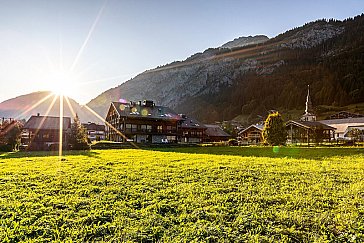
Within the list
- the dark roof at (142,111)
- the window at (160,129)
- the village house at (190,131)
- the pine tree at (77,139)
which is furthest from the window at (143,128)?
the pine tree at (77,139)

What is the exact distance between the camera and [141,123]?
182 feet

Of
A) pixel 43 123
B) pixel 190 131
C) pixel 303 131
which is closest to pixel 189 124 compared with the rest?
pixel 190 131

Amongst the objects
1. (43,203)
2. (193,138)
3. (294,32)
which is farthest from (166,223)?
(294,32)

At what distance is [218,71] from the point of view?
185750 mm

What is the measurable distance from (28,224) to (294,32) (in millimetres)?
215541

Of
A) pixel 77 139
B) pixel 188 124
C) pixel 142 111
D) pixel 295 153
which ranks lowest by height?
pixel 295 153

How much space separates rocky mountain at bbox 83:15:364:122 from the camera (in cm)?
13100

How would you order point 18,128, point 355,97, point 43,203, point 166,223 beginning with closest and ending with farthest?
1. point 166,223
2. point 43,203
3. point 18,128
4. point 355,97

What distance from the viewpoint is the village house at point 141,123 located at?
53.6 metres

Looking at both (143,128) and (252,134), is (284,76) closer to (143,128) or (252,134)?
(252,134)

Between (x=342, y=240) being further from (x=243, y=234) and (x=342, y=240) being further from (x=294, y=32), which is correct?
(x=294, y=32)

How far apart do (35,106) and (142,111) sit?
5247 inches

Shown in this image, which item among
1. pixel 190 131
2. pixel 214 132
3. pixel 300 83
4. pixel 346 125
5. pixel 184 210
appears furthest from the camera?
pixel 300 83

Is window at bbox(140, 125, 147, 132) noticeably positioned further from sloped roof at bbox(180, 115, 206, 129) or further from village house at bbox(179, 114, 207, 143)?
sloped roof at bbox(180, 115, 206, 129)
